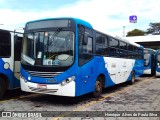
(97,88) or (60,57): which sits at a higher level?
(60,57)

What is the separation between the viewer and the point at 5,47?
31.0 feet

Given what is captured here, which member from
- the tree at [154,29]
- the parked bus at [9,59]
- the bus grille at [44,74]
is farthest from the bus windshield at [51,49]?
the tree at [154,29]

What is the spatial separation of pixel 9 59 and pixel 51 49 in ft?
6.33

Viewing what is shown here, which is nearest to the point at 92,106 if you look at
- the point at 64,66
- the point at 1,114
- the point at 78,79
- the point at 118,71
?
the point at 78,79

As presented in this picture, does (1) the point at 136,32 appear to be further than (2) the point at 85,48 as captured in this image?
Yes

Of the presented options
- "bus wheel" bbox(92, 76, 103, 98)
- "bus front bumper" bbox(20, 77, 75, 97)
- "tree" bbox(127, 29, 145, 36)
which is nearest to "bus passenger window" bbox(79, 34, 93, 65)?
"bus front bumper" bbox(20, 77, 75, 97)

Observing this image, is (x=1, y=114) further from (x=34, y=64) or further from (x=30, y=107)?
(x=34, y=64)

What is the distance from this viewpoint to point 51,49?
8672 mm

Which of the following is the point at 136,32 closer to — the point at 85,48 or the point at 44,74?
the point at 85,48

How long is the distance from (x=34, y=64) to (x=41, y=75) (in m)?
0.49

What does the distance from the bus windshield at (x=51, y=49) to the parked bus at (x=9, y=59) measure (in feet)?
2.57

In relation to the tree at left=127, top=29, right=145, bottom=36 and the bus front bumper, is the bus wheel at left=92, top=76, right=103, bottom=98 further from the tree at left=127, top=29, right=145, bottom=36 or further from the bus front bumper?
the tree at left=127, top=29, right=145, bottom=36

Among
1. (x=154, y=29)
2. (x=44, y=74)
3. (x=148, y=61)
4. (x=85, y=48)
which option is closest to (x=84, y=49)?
(x=85, y=48)

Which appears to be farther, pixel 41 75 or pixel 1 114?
pixel 41 75
